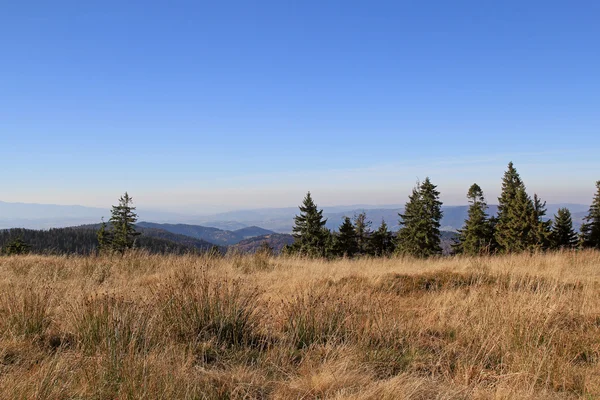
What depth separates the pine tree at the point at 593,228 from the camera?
4250 cm

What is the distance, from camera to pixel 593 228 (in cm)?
4316

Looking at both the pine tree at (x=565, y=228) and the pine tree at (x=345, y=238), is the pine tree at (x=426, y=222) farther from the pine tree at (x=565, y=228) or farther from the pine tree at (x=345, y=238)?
the pine tree at (x=565, y=228)

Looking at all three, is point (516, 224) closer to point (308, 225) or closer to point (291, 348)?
point (308, 225)

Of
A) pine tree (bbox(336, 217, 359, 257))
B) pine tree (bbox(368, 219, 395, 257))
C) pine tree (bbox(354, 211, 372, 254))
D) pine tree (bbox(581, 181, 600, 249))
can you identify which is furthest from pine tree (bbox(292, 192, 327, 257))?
pine tree (bbox(581, 181, 600, 249))

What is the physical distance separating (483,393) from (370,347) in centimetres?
115

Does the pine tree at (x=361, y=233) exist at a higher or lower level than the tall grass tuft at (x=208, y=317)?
lower

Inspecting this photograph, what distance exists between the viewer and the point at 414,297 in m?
6.33

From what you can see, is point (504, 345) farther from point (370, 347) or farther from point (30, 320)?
point (30, 320)

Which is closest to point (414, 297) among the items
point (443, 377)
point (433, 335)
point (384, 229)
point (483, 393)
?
point (433, 335)

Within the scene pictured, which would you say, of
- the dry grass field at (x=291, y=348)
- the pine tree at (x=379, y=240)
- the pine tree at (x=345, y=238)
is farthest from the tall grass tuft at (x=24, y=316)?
the pine tree at (x=379, y=240)

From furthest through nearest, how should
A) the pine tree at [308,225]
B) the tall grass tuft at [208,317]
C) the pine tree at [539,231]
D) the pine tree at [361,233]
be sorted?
the pine tree at [361,233], the pine tree at [308,225], the pine tree at [539,231], the tall grass tuft at [208,317]

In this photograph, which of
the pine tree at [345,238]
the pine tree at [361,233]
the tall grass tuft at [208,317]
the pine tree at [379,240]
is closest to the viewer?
the tall grass tuft at [208,317]

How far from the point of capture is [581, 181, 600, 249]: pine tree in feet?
139

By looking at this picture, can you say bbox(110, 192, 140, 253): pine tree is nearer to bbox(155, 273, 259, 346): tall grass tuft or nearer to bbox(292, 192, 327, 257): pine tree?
bbox(292, 192, 327, 257): pine tree
